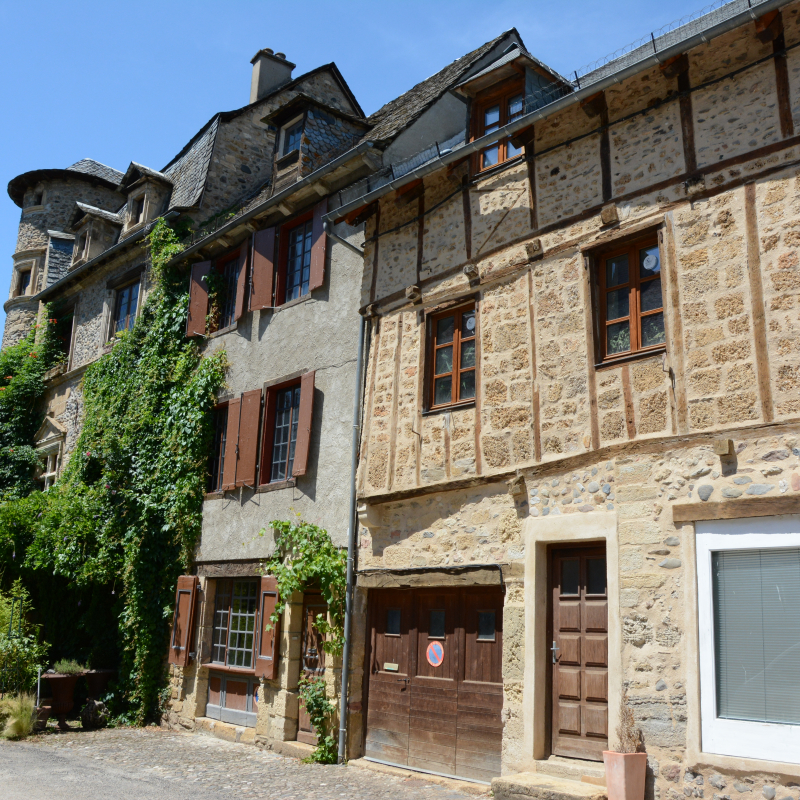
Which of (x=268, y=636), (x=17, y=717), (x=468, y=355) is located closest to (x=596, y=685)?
(x=468, y=355)

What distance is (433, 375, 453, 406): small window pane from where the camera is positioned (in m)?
8.04

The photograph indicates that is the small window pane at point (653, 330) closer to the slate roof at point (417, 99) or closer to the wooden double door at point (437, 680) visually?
the wooden double door at point (437, 680)

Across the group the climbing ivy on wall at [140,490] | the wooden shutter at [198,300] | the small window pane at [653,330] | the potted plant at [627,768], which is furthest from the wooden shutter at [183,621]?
the small window pane at [653,330]

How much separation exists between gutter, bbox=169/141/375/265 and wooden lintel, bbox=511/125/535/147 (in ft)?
7.54

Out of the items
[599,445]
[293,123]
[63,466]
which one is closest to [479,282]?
[599,445]

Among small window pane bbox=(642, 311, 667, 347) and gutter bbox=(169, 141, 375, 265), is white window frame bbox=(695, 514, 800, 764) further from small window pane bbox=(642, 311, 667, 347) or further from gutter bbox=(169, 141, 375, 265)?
gutter bbox=(169, 141, 375, 265)

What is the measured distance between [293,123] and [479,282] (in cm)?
548

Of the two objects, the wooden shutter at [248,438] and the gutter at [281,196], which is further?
the wooden shutter at [248,438]

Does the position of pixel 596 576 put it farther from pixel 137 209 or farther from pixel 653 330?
pixel 137 209

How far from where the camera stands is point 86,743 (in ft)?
32.0

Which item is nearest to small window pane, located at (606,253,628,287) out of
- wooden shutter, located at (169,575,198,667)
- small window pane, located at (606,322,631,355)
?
small window pane, located at (606,322,631,355)

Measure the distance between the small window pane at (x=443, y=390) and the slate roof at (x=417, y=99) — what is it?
3391mm

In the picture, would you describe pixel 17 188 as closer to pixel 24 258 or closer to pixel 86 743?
pixel 24 258

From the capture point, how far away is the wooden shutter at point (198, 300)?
1211 centimetres
